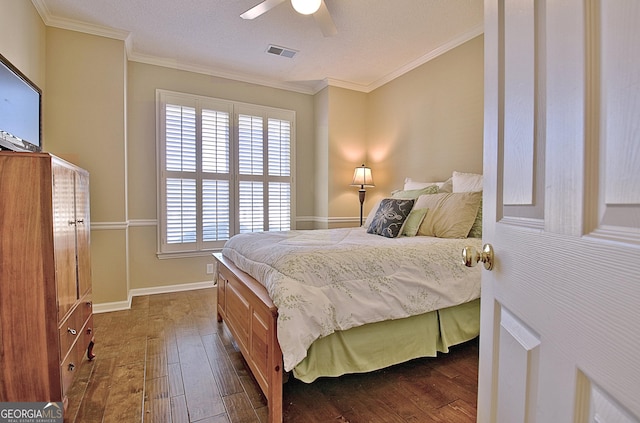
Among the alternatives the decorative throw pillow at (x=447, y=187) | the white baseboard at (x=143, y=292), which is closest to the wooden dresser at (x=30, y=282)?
the white baseboard at (x=143, y=292)

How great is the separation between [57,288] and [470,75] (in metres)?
3.70

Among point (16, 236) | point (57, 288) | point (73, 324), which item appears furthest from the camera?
point (73, 324)

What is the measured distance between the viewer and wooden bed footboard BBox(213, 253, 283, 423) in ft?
5.01

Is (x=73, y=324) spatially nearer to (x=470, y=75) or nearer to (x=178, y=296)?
(x=178, y=296)

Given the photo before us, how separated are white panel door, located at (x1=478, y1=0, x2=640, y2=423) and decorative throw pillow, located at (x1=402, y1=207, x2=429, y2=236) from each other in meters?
1.91

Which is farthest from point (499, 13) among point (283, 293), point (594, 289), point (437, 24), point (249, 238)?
point (437, 24)

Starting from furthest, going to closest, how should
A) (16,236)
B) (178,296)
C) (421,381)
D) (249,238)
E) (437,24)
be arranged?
(178,296)
(437,24)
(249,238)
(421,381)
(16,236)

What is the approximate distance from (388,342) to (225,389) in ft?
3.34

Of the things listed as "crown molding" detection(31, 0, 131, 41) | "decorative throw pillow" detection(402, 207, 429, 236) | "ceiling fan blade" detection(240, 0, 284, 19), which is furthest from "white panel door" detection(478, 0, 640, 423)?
"crown molding" detection(31, 0, 131, 41)

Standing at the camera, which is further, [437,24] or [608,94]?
[437,24]

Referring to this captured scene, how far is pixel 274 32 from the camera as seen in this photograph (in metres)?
3.22

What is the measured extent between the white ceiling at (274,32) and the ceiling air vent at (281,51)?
0.06 m

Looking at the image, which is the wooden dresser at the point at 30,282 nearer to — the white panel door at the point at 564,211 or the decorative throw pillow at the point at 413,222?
the white panel door at the point at 564,211

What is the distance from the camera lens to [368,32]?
126 inches
